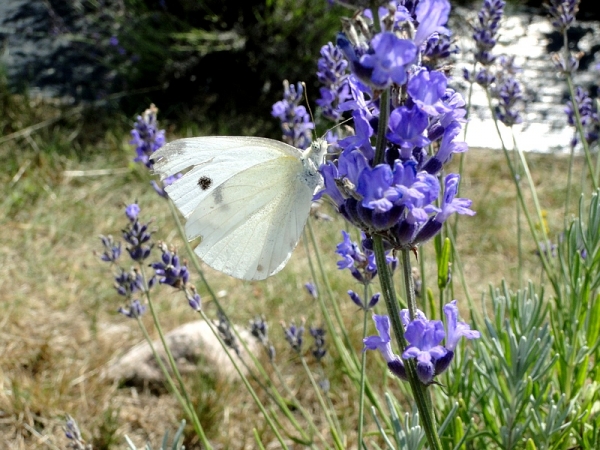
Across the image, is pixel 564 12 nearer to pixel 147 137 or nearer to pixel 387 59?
pixel 147 137

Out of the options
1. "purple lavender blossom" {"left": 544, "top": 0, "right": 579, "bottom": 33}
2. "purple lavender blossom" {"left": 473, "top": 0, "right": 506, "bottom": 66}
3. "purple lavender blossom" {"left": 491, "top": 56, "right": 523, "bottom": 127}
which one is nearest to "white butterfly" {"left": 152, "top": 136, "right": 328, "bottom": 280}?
"purple lavender blossom" {"left": 473, "top": 0, "right": 506, "bottom": 66}

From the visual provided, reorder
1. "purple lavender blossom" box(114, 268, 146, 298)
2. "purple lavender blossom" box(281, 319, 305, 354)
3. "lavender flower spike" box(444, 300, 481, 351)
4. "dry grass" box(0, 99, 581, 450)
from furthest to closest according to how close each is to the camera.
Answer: "dry grass" box(0, 99, 581, 450), "purple lavender blossom" box(281, 319, 305, 354), "purple lavender blossom" box(114, 268, 146, 298), "lavender flower spike" box(444, 300, 481, 351)

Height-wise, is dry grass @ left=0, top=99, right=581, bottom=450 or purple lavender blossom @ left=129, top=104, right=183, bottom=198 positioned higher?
purple lavender blossom @ left=129, top=104, right=183, bottom=198

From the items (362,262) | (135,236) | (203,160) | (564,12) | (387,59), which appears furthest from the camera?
(564,12)

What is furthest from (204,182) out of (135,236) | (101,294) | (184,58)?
(184,58)

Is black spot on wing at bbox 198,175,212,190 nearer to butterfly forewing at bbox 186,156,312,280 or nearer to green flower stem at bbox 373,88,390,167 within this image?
butterfly forewing at bbox 186,156,312,280

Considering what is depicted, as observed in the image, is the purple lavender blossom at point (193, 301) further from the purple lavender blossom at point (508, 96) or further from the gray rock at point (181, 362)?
the purple lavender blossom at point (508, 96)

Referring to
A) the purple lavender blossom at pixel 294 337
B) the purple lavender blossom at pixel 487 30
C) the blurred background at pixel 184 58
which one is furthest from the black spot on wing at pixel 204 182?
the blurred background at pixel 184 58
